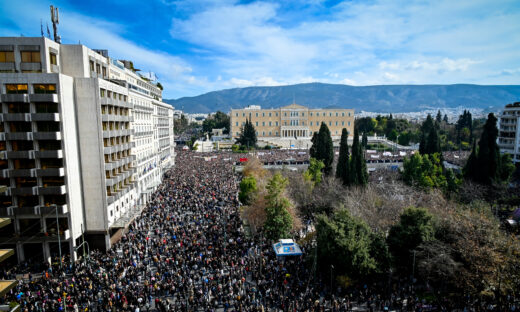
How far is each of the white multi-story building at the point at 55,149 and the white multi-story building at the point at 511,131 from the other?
6776cm

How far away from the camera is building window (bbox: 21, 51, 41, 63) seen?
2192cm

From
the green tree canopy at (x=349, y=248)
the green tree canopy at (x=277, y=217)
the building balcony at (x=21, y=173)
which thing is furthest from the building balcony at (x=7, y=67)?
the green tree canopy at (x=349, y=248)

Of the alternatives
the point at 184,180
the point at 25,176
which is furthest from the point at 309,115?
the point at 25,176

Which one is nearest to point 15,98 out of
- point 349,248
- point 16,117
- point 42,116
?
point 16,117

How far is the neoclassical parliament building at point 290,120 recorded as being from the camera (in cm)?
11331

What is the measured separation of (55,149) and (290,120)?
316ft

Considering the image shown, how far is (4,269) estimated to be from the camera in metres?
21.3

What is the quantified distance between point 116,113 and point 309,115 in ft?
305

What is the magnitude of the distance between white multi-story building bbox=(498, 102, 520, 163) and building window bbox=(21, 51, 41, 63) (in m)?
73.0

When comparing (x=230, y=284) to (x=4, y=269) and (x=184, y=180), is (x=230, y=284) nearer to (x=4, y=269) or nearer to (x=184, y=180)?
(x=4, y=269)

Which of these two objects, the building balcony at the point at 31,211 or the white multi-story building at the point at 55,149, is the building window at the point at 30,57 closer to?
the white multi-story building at the point at 55,149

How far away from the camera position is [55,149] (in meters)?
22.2

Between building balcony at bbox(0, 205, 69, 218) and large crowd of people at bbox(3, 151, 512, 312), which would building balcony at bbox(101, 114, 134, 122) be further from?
large crowd of people at bbox(3, 151, 512, 312)

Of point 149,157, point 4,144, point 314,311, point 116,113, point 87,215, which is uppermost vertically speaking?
point 116,113
